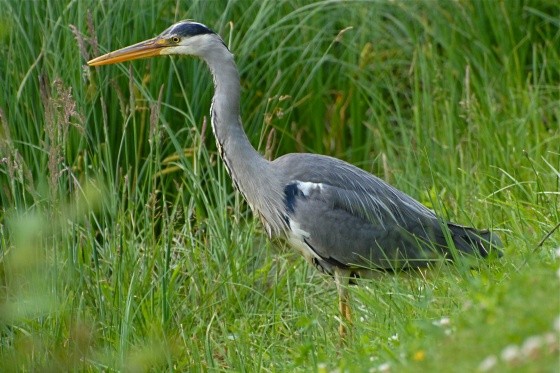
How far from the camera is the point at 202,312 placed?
16.9ft

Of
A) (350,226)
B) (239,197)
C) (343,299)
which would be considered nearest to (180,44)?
(239,197)

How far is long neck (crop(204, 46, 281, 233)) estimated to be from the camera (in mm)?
5316

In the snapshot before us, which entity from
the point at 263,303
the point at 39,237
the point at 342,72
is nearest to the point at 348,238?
the point at 263,303

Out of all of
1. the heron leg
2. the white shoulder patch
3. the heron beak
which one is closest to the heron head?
the heron beak

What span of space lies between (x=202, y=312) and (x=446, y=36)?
2.96 m

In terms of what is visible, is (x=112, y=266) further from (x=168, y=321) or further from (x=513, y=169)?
(x=513, y=169)

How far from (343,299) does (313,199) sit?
562mm

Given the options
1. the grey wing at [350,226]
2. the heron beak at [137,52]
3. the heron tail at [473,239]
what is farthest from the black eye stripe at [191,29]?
the heron tail at [473,239]

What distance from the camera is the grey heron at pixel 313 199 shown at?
205 inches

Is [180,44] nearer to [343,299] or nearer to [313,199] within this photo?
[313,199]

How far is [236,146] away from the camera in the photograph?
5328 mm

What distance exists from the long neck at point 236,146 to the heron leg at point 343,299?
1.34 ft

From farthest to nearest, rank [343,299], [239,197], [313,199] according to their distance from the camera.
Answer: [239,197]
[313,199]
[343,299]

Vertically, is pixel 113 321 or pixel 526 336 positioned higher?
pixel 526 336
